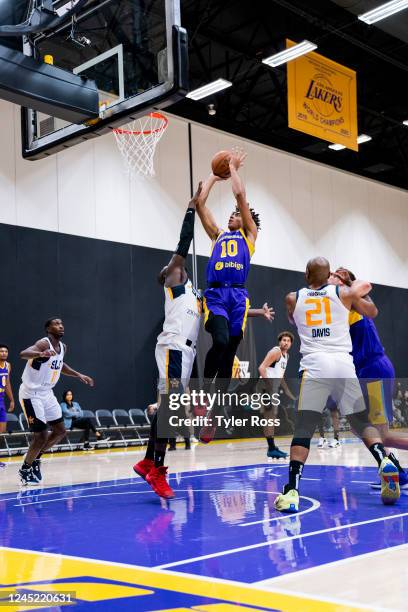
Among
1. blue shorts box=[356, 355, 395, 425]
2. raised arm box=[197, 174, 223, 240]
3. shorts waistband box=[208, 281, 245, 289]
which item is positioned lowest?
blue shorts box=[356, 355, 395, 425]

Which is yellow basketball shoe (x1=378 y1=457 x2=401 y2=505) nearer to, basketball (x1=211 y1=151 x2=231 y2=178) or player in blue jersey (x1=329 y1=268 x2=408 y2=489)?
player in blue jersey (x1=329 y1=268 x2=408 y2=489)

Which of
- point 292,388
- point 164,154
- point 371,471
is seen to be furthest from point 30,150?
point 292,388

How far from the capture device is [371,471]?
29.1ft

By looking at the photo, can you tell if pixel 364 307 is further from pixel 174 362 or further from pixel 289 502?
pixel 174 362

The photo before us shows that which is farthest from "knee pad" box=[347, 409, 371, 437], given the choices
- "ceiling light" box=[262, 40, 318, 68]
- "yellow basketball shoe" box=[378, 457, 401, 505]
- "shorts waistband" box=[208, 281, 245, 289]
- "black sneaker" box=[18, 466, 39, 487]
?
"ceiling light" box=[262, 40, 318, 68]

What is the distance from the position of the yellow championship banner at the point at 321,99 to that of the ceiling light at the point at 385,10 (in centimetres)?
116

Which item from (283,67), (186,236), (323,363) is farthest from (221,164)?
(283,67)

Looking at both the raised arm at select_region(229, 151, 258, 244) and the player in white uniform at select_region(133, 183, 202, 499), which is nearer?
the raised arm at select_region(229, 151, 258, 244)

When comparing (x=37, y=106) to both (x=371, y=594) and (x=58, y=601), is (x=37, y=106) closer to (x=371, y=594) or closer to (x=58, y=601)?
(x=58, y=601)

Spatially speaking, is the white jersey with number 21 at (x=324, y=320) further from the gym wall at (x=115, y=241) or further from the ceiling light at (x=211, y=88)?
the ceiling light at (x=211, y=88)

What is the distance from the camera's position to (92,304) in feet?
57.5

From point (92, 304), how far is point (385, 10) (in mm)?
9350

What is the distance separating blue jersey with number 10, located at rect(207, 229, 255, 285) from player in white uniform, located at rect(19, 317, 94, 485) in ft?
10.0

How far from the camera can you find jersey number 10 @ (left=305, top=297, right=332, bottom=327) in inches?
241
